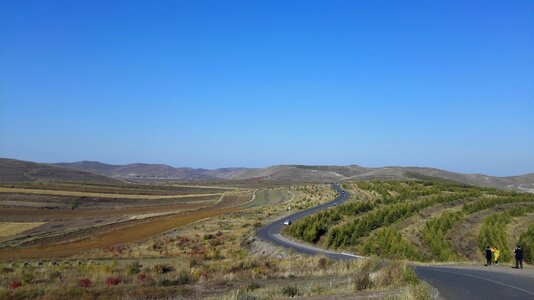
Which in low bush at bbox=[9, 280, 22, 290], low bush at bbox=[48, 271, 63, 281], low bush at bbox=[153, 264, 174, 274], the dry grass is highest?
low bush at bbox=[9, 280, 22, 290]

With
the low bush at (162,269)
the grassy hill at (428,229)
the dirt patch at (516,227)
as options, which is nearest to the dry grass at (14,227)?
the grassy hill at (428,229)

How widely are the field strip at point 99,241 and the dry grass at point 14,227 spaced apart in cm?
1260

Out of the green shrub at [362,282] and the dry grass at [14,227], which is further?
the dry grass at [14,227]

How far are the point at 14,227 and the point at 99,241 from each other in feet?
74.1

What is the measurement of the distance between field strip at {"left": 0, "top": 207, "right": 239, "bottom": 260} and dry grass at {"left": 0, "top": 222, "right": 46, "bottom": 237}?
12.6m

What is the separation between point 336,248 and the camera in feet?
148

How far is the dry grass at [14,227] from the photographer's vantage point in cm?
6569

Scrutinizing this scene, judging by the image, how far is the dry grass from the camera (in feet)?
216

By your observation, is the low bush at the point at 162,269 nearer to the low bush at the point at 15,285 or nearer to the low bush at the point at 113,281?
the low bush at the point at 113,281

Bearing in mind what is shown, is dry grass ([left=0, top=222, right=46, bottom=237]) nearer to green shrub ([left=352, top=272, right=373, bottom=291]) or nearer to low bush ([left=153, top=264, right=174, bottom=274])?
low bush ([left=153, top=264, right=174, bottom=274])

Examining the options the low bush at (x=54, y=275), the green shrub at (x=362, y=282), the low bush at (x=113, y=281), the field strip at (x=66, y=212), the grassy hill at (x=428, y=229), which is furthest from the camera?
the field strip at (x=66, y=212)

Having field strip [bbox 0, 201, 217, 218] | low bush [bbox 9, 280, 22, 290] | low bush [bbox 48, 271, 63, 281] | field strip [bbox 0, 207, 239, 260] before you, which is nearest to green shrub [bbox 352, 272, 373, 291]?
low bush [bbox 9, 280, 22, 290]

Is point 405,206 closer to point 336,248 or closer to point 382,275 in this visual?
point 336,248

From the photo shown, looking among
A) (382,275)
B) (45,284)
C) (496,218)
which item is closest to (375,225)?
(496,218)
